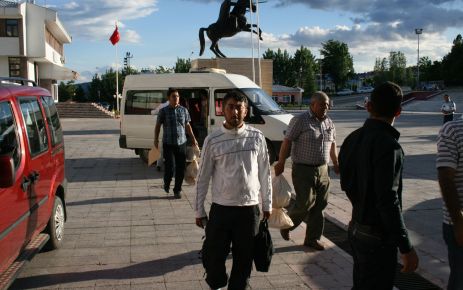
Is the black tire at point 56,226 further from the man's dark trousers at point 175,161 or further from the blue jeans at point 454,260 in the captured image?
the blue jeans at point 454,260

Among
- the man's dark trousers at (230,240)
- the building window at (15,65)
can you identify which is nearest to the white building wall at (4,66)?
the building window at (15,65)

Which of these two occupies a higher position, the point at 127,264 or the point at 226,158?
the point at 226,158

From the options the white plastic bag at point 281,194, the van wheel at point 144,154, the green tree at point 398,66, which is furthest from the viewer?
the green tree at point 398,66

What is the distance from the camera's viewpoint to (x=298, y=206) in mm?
5766

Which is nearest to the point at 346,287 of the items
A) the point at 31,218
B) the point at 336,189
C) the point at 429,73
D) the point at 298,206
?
the point at 298,206

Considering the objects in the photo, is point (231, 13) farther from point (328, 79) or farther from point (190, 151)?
point (328, 79)

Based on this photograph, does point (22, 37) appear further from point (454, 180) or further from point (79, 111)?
point (454, 180)

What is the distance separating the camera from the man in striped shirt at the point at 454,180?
307 cm

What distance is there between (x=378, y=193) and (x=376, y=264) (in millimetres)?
458

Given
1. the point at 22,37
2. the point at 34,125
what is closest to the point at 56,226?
the point at 34,125

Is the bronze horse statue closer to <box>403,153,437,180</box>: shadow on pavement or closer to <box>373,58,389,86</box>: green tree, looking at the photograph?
<box>403,153,437,180</box>: shadow on pavement

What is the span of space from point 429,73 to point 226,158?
371ft

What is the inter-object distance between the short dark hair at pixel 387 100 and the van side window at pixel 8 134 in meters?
2.73

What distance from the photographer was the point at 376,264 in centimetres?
316
